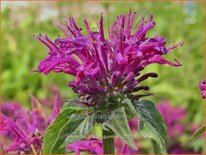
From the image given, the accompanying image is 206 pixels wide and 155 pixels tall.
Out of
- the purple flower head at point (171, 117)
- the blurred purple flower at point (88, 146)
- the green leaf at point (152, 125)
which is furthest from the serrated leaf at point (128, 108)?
the purple flower head at point (171, 117)

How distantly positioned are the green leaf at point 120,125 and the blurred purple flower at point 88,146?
183mm

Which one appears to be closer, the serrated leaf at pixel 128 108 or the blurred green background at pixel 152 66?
the serrated leaf at pixel 128 108

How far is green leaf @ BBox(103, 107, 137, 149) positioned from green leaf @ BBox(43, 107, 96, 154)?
0.06 metres

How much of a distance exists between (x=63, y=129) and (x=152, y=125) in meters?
0.18

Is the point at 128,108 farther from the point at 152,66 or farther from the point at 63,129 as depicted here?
the point at 152,66

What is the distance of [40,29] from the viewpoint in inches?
182

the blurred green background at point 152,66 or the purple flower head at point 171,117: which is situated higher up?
the blurred green background at point 152,66

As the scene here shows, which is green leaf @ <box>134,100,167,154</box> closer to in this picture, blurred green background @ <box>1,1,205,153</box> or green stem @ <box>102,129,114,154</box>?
green stem @ <box>102,129,114,154</box>

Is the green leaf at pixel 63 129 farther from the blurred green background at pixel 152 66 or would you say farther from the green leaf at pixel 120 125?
the blurred green background at pixel 152 66

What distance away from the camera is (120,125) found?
41.6 inches

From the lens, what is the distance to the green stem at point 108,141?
111 cm

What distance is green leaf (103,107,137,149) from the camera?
1.02m

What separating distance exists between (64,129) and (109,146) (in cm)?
11


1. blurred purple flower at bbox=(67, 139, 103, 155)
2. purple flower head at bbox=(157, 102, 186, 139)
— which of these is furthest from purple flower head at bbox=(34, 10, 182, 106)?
purple flower head at bbox=(157, 102, 186, 139)
